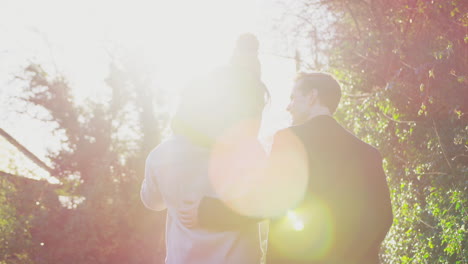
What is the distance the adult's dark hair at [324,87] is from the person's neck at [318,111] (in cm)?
3

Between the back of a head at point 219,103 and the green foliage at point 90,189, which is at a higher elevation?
the back of a head at point 219,103

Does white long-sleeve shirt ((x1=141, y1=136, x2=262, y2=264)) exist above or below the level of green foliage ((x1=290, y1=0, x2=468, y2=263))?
above

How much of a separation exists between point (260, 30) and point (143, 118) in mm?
10971

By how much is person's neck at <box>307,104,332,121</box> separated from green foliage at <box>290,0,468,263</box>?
2.63 metres

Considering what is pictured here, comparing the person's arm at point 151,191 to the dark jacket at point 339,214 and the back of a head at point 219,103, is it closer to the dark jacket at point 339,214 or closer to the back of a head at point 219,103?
the back of a head at point 219,103

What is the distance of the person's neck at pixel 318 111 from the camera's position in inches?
110

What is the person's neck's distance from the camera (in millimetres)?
2803

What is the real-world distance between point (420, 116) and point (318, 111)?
4.08 metres

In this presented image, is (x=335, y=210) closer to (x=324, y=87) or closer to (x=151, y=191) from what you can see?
(x=324, y=87)

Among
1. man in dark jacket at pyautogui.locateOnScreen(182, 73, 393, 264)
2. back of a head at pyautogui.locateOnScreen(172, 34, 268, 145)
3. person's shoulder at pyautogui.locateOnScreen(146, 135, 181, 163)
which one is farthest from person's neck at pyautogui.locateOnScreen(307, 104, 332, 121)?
person's shoulder at pyautogui.locateOnScreen(146, 135, 181, 163)

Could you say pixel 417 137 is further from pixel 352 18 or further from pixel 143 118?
pixel 143 118

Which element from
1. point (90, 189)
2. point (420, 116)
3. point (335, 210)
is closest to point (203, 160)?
point (335, 210)

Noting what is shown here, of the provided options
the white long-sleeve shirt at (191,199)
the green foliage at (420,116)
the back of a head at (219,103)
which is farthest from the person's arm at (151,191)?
the green foliage at (420,116)

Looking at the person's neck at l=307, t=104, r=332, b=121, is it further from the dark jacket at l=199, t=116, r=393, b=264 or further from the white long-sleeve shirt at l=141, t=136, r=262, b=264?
the white long-sleeve shirt at l=141, t=136, r=262, b=264
